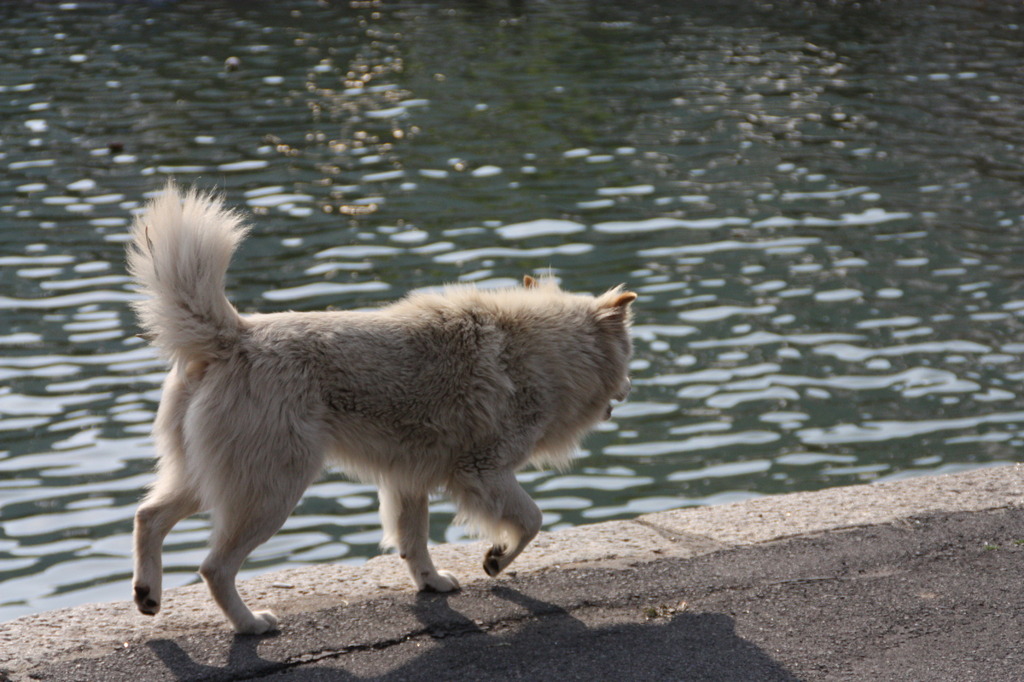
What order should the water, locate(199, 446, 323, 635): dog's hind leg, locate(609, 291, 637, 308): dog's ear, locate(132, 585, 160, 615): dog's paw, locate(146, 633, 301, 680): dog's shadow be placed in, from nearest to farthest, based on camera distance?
1. locate(146, 633, 301, 680): dog's shadow
2. locate(199, 446, 323, 635): dog's hind leg
3. locate(132, 585, 160, 615): dog's paw
4. locate(609, 291, 637, 308): dog's ear
5. the water

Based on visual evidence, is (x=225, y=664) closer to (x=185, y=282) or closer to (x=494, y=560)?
(x=494, y=560)

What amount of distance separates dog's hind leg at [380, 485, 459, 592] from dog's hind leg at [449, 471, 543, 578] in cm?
23

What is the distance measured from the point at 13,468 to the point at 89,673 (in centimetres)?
354

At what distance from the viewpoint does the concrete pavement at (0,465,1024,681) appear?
14.2 ft

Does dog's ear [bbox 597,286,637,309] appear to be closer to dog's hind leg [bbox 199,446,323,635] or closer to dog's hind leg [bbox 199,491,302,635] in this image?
dog's hind leg [bbox 199,446,323,635]

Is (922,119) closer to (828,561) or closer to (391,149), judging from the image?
(391,149)

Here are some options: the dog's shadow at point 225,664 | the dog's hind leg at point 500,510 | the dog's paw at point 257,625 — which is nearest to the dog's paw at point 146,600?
the dog's shadow at point 225,664

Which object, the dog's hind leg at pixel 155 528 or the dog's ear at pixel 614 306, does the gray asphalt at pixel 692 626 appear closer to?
the dog's hind leg at pixel 155 528

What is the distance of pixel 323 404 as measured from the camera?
457 cm

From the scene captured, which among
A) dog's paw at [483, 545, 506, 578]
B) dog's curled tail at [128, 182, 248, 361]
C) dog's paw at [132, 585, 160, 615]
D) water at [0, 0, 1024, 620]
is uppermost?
dog's curled tail at [128, 182, 248, 361]

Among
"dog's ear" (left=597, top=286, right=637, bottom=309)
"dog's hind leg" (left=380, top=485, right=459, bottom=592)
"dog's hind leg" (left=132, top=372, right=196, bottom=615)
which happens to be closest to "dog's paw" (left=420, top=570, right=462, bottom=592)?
"dog's hind leg" (left=380, top=485, right=459, bottom=592)

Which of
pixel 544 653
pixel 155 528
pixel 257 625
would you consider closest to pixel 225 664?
pixel 257 625

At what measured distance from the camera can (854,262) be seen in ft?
35.9

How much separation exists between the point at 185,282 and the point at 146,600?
118cm
